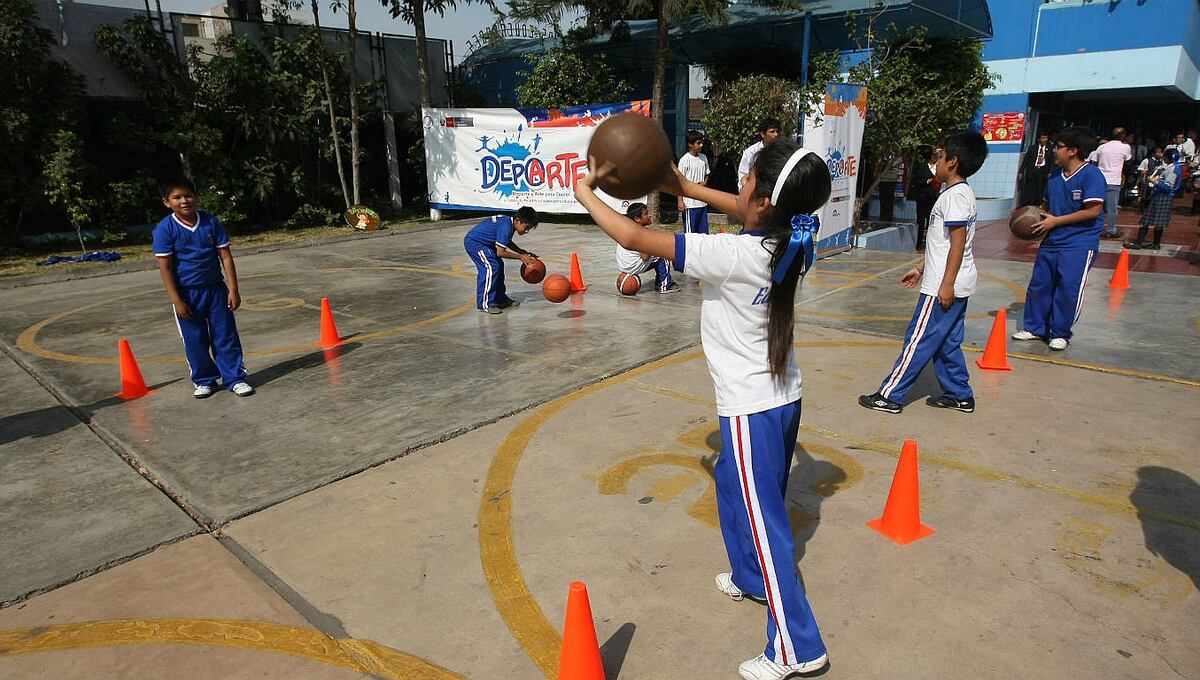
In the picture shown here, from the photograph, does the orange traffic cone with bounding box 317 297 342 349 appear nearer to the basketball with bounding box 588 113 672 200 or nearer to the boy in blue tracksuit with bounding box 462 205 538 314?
the boy in blue tracksuit with bounding box 462 205 538 314

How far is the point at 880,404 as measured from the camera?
5402 mm

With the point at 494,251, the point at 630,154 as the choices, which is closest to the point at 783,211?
the point at 630,154

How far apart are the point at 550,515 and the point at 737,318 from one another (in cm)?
183

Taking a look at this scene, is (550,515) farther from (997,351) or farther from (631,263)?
(631,263)

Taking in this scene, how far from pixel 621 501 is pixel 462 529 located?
A: 3.00 ft

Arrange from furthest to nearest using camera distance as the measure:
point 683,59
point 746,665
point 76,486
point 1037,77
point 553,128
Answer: point 683,59 → point 1037,77 → point 553,128 → point 76,486 → point 746,665

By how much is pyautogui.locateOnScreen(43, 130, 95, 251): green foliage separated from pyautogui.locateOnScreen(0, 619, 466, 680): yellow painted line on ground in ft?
45.5

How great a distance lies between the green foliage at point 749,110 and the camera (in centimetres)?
1495

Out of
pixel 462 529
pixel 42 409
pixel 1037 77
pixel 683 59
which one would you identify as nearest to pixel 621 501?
pixel 462 529

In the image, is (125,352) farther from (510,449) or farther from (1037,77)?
(1037,77)

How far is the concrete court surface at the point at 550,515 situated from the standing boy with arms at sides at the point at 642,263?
1.80 m

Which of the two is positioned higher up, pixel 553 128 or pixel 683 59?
pixel 683 59

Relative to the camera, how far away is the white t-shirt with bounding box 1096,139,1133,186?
12.3 meters

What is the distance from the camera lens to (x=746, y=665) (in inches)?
107
